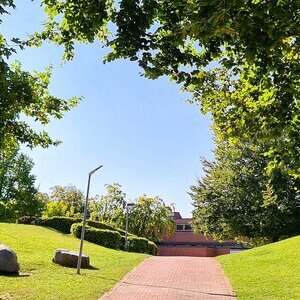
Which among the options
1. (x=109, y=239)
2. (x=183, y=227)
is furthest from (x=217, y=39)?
(x=183, y=227)

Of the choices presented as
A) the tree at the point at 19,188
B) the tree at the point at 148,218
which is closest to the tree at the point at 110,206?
the tree at the point at 148,218

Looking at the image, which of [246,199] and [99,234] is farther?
[246,199]

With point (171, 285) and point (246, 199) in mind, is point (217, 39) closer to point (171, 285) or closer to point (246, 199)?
point (171, 285)

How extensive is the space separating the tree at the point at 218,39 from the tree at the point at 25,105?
1.47m

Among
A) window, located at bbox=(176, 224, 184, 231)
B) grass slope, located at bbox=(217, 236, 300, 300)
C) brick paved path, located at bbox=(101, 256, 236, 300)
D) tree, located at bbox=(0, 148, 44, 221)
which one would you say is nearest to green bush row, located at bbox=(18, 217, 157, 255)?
grass slope, located at bbox=(217, 236, 300, 300)

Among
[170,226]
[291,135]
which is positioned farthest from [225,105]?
[170,226]

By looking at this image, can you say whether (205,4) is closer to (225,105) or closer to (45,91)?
(225,105)

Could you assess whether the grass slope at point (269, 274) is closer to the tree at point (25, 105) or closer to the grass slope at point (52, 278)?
the grass slope at point (52, 278)

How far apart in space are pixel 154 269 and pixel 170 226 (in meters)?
27.7

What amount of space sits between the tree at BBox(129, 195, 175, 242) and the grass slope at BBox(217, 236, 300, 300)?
69.4ft

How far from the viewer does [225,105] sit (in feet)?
34.3

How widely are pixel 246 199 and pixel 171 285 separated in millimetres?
23700

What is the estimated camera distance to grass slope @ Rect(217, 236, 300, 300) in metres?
11.1

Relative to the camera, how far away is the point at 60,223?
3309 centimetres
